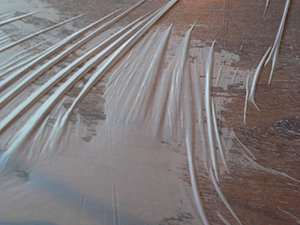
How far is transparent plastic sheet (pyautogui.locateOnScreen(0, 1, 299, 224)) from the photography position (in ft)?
2.48

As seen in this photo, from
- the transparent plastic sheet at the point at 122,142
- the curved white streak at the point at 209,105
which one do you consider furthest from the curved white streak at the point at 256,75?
the curved white streak at the point at 209,105

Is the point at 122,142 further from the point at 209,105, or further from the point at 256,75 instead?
the point at 256,75

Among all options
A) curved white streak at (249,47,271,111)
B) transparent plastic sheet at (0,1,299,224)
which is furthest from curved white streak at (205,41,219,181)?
curved white streak at (249,47,271,111)

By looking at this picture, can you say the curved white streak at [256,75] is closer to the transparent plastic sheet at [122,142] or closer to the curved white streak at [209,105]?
the transparent plastic sheet at [122,142]

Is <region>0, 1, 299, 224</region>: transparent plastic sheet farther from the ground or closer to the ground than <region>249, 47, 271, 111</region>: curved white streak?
closer to the ground

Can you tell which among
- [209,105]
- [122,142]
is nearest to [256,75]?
[209,105]

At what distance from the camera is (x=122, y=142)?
924mm

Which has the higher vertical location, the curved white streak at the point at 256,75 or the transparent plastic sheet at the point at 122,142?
the curved white streak at the point at 256,75

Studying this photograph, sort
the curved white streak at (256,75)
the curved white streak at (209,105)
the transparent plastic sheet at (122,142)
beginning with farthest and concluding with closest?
the curved white streak at (256,75) → the curved white streak at (209,105) → the transparent plastic sheet at (122,142)

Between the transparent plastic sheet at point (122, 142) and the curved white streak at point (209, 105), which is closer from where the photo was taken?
the transparent plastic sheet at point (122, 142)

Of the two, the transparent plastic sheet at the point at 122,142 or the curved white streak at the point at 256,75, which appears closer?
the transparent plastic sheet at the point at 122,142

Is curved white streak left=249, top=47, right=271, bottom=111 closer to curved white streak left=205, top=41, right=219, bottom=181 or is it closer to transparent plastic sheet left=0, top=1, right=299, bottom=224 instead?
transparent plastic sheet left=0, top=1, right=299, bottom=224

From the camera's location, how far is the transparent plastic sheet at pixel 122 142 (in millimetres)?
755

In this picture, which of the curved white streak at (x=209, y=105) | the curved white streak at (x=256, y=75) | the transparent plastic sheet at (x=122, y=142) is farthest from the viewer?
the curved white streak at (x=256, y=75)
